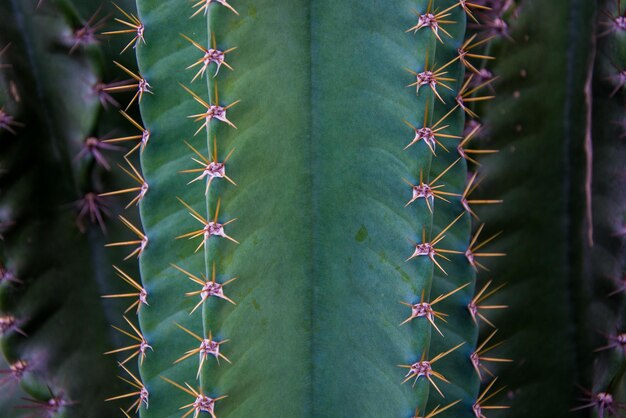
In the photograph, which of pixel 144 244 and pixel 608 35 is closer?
pixel 144 244

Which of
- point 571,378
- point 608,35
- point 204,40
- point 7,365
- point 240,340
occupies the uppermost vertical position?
point 204,40

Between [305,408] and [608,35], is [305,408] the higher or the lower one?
the lower one

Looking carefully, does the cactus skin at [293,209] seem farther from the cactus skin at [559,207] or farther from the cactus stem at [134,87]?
the cactus skin at [559,207]

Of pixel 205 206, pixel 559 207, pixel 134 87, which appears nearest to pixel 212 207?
pixel 205 206

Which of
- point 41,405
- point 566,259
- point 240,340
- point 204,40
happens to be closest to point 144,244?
point 240,340

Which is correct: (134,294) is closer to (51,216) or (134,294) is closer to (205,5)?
(51,216)

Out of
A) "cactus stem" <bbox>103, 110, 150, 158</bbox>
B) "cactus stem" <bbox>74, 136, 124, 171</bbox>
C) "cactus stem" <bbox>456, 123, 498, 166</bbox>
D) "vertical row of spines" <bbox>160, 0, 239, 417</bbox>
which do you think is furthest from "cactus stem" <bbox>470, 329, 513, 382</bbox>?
"cactus stem" <bbox>74, 136, 124, 171</bbox>

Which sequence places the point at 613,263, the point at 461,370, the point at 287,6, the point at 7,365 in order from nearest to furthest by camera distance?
the point at 287,6 < the point at 461,370 < the point at 7,365 < the point at 613,263

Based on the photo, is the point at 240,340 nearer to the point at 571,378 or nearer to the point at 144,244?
the point at 144,244
